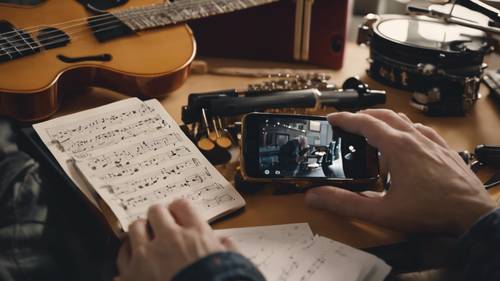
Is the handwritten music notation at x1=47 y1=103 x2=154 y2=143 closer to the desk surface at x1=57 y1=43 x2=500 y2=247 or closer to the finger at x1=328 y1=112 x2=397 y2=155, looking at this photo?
the desk surface at x1=57 y1=43 x2=500 y2=247

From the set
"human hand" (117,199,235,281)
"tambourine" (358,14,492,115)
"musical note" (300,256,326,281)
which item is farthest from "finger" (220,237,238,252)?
"tambourine" (358,14,492,115)

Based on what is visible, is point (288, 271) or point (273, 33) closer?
point (288, 271)

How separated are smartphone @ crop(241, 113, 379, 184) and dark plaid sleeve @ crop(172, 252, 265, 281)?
0.21m

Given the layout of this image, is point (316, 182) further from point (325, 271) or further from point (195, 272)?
point (195, 272)

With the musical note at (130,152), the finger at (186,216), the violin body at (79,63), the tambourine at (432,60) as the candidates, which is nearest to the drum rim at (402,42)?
the tambourine at (432,60)

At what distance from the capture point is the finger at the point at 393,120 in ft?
2.68

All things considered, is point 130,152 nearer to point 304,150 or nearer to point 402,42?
point 304,150

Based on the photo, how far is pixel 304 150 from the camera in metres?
0.81

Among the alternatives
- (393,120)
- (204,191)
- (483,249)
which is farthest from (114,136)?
(483,249)

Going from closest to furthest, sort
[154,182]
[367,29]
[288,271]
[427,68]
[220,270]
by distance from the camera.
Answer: [220,270], [288,271], [154,182], [427,68], [367,29]

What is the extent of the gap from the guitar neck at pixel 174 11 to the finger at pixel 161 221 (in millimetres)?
538

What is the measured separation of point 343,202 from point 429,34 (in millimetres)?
503

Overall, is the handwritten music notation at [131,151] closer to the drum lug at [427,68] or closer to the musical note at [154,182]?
the musical note at [154,182]

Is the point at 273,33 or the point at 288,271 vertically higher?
the point at 273,33
